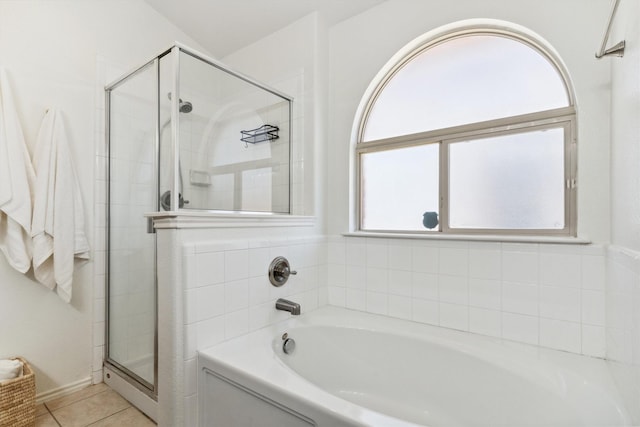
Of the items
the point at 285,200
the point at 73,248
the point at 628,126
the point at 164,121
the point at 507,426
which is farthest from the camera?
the point at 285,200

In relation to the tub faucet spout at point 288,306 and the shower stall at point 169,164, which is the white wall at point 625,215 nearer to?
the tub faucet spout at point 288,306

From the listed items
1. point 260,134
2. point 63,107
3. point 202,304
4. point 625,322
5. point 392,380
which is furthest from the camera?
point 260,134

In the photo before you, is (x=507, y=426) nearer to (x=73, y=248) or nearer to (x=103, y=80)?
(x=73, y=248)

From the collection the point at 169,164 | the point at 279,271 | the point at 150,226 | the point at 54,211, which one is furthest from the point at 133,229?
the point at 279,271

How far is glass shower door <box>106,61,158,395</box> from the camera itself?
5.90 ft

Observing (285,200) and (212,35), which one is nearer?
(285,200)

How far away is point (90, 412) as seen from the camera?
1.79 meters

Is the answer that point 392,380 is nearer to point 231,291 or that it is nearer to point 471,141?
point 231,291

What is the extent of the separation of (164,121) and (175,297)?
3.17 feet

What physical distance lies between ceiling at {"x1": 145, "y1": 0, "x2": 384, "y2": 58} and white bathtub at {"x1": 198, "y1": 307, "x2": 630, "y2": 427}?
2127mm

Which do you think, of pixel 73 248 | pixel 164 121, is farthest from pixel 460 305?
pixel 73 248

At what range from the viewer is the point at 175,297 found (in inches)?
57.4

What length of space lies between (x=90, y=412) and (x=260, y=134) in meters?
1.96

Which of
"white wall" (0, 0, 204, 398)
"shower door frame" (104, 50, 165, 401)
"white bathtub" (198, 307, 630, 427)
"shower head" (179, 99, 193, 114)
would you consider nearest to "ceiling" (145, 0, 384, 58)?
"white wall" (0, 0, 204, 398)
